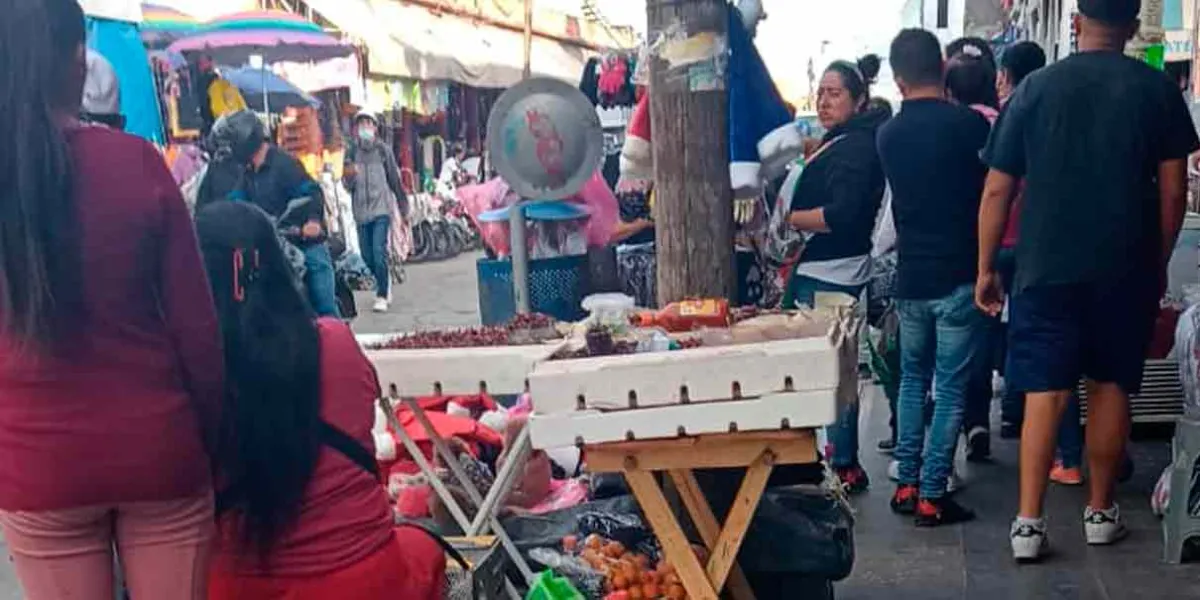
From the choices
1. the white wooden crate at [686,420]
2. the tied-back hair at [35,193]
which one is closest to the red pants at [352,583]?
→ the white wooden crate at [686,420]

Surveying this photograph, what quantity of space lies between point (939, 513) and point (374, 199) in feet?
27.9

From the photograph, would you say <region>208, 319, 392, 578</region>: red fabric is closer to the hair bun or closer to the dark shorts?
the dark shorts

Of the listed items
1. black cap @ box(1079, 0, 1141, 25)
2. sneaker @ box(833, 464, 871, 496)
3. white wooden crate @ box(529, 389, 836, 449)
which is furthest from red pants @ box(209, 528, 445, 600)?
black cap @ box(1079, 0, 1141, 25)

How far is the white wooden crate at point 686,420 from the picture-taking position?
3160 millimetres

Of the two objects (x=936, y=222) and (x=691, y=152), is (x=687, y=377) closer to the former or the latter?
(x=691, y=152)

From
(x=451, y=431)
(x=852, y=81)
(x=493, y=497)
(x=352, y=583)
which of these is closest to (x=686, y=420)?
(x=493, y=497)

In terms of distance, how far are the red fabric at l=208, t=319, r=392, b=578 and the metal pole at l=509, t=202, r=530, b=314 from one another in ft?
9.99

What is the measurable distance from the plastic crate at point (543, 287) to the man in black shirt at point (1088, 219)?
2.38 meters

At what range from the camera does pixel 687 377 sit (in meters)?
3.20

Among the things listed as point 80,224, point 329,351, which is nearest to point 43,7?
point 80,224

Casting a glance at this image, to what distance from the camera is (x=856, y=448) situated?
17.8 ft

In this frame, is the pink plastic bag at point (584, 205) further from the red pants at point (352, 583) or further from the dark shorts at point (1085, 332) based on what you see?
the red pants at point (352, 583)

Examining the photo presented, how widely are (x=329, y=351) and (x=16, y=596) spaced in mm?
2692

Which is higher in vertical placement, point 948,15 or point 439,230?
point 948,15
